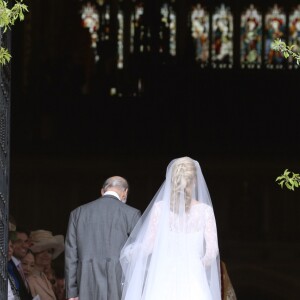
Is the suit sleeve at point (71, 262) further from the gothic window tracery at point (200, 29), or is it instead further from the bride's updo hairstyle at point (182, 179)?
the gothic window tracery at point (200, 29)

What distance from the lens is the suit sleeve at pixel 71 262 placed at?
758cm

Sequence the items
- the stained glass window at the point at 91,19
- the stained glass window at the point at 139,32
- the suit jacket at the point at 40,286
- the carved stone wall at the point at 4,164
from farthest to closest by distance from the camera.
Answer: the stained glass window at the point at 91,19 → the stained glass window at the point at 139,32 → the suit jacket at the point at 40,286 → the carved stone wall at the point at 4,164

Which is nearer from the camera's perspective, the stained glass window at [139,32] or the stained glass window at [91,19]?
the stained glass window at [139,32]

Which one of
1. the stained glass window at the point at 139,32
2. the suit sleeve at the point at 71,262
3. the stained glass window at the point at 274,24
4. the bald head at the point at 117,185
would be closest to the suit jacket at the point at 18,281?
the suit sleeve at the point at 71,262

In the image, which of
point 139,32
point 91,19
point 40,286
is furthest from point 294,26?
point 40,286

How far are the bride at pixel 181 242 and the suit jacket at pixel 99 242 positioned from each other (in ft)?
2.21

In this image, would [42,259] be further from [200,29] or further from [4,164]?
[200,29]

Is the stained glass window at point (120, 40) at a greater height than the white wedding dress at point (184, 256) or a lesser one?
greater

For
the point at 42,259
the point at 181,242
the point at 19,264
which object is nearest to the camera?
the point at 181,242

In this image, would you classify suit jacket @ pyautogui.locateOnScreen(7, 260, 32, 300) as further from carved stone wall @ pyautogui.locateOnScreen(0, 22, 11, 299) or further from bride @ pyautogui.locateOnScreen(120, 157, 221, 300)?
bride @ pyautogui.locateOnScreen(120, 157, 221, 300)

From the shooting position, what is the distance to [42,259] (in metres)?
9.87

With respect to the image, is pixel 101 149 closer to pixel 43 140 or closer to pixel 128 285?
pixel 43 140

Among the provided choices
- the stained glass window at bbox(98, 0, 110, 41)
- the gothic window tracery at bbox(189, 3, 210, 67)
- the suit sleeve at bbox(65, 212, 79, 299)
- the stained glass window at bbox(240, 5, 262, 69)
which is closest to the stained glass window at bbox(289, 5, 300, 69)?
the stained glass window at bbox(240, 5, 262, 69)

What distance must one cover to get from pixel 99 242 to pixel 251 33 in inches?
731
